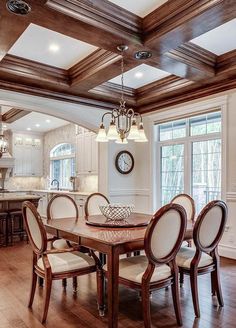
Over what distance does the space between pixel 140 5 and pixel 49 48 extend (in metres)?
1.40

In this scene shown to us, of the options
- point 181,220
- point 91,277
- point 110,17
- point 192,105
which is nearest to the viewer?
point 181,220

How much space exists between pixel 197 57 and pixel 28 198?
A: 4164 millimetres

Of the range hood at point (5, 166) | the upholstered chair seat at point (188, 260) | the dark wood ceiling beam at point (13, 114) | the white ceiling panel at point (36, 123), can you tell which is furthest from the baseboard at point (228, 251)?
the range hood at point (5, 166)

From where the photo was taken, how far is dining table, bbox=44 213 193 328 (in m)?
2.36

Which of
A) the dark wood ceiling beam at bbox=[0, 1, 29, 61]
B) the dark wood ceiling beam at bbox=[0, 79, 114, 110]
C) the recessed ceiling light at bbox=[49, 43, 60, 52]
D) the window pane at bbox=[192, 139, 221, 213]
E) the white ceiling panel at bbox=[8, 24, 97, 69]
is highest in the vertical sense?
the white ceiling panel at bbox=[8, 24, 97, 69]

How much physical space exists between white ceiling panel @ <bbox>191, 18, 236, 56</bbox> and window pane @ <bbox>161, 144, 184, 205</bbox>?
2105 mm

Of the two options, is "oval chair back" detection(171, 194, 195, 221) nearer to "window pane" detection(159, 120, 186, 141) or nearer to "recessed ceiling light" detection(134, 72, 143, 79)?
"window pane" detection(159, 120, 186, 141)

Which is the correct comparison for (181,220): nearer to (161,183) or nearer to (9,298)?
(9,298)

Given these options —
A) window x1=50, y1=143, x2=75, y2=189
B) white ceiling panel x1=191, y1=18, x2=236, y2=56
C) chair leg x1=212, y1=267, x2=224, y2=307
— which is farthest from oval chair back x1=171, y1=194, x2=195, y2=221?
window x1=50, y1=143, x2=75, y2=189

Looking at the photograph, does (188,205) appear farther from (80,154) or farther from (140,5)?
(80,154)

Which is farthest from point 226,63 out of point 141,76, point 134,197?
point 134,197


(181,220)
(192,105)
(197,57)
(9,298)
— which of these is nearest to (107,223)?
(181,220)

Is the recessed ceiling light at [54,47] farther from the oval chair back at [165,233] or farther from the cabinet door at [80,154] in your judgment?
the cabinet door at [80,154]

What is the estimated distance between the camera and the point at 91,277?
3820 millimetres
